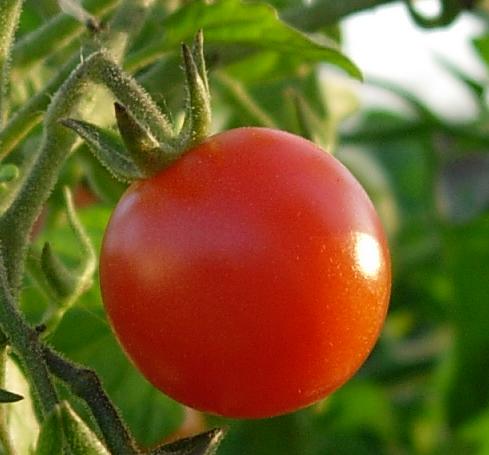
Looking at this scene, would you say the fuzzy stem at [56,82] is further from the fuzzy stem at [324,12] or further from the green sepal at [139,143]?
the fuzzy stem at [324,12]

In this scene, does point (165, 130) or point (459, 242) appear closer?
point (165, 130)

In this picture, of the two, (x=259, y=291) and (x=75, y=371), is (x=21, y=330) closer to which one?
(x=75, y=371)

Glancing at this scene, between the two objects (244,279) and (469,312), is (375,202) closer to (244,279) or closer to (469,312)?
(469,312)

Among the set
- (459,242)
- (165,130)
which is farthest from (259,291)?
(459,242)

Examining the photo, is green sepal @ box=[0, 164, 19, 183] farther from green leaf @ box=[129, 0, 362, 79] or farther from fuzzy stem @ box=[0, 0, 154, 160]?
green leaf @ box=[129, 0, 362, 79]

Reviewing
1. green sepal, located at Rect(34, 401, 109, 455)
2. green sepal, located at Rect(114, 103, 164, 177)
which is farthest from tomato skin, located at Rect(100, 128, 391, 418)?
green sepal, located at Rect(34, 401, 109, 455)

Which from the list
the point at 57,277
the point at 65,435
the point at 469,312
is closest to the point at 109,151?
the point at 57,277

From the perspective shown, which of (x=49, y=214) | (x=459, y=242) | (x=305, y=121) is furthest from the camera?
(x=459, y=242)

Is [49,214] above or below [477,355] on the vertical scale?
above

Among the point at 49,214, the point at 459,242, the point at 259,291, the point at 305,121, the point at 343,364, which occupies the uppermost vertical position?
the point at 259,291
